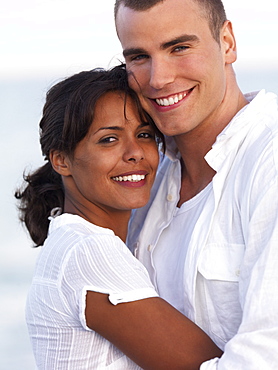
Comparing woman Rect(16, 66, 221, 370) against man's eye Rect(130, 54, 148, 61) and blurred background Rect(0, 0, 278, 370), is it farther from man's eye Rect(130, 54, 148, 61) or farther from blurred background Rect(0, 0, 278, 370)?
blurred background Rect(0, 0, 278, 370)

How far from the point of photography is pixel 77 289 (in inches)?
93.0

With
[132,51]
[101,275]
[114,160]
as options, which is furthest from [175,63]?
[101,275]

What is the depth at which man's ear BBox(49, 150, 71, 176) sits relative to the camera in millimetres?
2812

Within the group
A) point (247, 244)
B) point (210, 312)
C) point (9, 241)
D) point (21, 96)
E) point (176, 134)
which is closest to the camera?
point (247, 244)

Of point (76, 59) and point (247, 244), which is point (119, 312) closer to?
point (247, 244)

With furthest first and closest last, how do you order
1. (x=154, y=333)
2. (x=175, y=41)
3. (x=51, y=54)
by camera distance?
(x=51, y=54) → (x=175, y=41) → (x=154, y=333)

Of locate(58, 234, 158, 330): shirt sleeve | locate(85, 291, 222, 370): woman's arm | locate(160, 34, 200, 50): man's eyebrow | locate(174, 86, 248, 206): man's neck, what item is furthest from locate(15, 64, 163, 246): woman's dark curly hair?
locate(85, 291, 222, 370): woman's arm

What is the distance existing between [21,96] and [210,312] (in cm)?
1108

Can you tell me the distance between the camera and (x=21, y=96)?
1316 centimetres

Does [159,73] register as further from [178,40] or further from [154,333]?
[154,333]

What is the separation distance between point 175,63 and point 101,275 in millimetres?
764

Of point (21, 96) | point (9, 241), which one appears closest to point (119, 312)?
point (9, 241)

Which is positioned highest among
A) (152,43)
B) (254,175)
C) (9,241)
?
(152,43)

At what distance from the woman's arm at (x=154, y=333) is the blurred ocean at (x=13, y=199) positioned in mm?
1029
